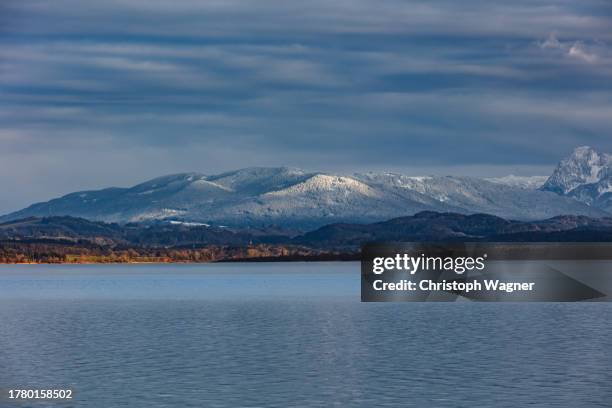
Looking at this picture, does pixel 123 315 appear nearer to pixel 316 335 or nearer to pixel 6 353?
pixel 316 335

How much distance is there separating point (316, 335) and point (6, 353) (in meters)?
30.5

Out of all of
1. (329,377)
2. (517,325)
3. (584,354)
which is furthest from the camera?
(517,325)

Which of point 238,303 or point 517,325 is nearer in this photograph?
point 517,325

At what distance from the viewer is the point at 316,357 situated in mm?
91562

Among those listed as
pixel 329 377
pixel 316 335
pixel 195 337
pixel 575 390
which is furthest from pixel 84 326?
pixel 575 390

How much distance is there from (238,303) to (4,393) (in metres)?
111

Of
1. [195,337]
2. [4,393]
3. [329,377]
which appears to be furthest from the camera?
[195,337]

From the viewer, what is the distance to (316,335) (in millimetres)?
112875

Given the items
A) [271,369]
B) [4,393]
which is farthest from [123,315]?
[4,393]

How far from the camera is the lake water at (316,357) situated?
70.1 meters

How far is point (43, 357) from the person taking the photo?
92875 millimetres

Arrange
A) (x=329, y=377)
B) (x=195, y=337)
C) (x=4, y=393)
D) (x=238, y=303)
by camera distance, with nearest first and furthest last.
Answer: (x=4, y=393) → (x=329, y=377) → (x=195, y=337) → (x=238, y=303)

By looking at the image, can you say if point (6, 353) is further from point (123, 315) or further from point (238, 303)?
point (238, 303)

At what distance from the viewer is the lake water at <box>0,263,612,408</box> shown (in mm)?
70125
